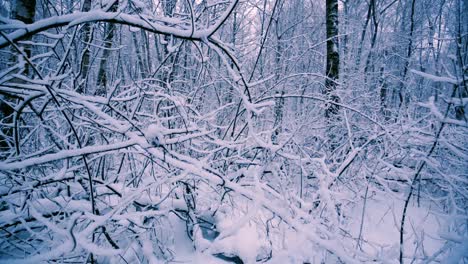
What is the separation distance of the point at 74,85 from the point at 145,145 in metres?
1.33

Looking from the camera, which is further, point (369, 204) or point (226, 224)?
point (369, 204)

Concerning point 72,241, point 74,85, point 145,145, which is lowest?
point 72,241

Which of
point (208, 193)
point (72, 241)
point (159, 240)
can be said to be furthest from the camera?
point (208, 193)

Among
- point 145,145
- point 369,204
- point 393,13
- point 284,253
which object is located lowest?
point 369,204

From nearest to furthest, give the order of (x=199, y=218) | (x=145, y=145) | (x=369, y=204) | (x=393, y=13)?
(x=145, y=145) < (x=199, y=218) < (x=369, y=204) < (x=393, y=13)

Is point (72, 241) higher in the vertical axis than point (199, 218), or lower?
higher

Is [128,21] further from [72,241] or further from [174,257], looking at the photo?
[174,257]

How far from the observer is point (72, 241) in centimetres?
116

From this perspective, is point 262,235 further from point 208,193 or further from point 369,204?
point 369,204

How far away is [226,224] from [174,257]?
57 centimetres

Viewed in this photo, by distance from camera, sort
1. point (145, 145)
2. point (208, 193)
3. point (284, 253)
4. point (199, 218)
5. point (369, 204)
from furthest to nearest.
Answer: point (369, 204)
point (199, 218)
point (208, 193)
point (284, 253)
point (145, 145)

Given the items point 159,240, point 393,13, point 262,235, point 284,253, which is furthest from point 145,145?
point 393,13

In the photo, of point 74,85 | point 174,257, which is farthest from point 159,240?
point 74,85

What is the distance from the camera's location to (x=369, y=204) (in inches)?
146
